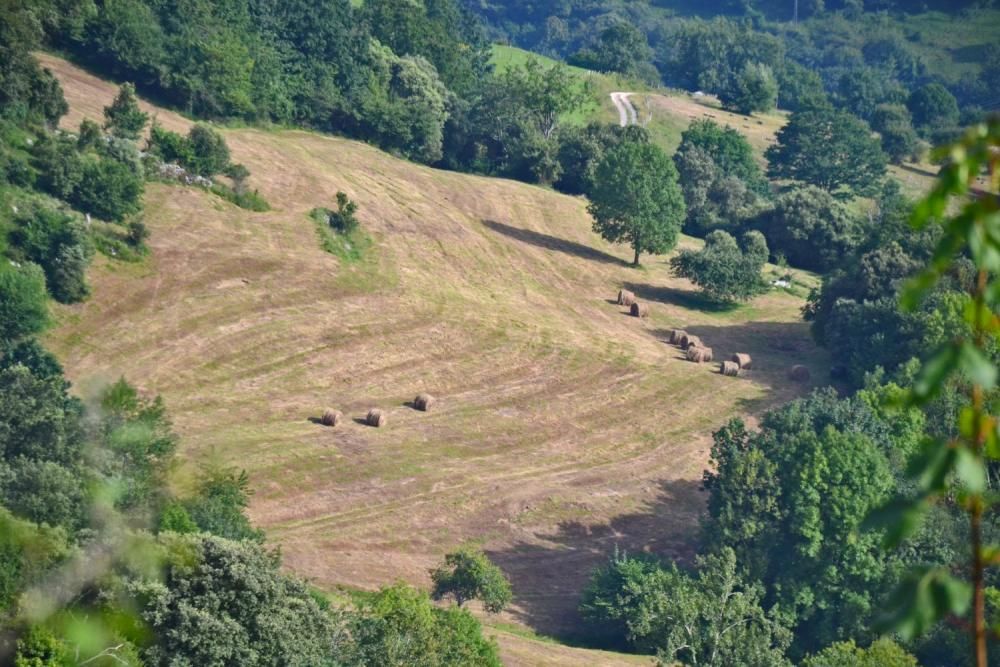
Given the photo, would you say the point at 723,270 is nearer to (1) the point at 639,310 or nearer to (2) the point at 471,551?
(1) the point at 639,310

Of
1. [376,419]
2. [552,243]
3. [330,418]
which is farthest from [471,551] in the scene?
[552,243]

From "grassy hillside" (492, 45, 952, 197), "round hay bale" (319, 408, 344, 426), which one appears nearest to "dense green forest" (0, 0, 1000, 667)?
"grassy hillside" (492, 45, 952, 197)

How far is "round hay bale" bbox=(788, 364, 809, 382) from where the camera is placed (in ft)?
302

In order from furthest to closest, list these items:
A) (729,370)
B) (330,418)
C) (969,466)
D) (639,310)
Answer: (639,310)
(729,370)
(330,418)
(969,466)

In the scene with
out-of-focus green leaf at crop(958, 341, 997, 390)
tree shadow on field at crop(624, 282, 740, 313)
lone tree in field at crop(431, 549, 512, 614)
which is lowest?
lone tree in field at crop(431, 549, 512, 614)

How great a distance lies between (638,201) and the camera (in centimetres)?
11156

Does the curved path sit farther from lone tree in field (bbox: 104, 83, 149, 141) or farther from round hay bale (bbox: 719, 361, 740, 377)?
round hay bale (bbox: 719, 361, 740, 377)

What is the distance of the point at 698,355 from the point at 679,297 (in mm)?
15020

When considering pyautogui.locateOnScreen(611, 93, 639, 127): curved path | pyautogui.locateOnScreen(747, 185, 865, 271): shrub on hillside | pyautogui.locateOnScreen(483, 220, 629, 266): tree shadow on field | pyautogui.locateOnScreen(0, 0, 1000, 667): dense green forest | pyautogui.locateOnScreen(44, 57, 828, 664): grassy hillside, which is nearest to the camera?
pyautogui.locateOnScreen(0, 0, 1000, 667): dense green forest

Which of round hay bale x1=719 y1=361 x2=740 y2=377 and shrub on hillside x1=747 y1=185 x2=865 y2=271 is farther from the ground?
shrub on hillside x1=747 y1=185 x2=865 y2=271

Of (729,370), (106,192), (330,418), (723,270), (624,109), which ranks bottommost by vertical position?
(330,418)

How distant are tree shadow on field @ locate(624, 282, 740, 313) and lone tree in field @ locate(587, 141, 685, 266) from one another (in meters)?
4.92

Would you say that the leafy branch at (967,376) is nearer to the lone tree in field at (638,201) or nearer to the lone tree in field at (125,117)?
the lone tree in field at (125,117)

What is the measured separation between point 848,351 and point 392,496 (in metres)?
38.2
